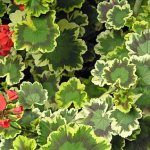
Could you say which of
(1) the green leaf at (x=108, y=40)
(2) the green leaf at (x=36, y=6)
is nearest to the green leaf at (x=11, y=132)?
(2) the green leaf at (x=36, y=6)

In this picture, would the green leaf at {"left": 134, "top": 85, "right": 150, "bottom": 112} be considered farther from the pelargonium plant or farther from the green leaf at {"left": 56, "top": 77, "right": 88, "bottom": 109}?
the green leaf at {"left": 56, "top": 77, "right": 88, "bottom": 109}

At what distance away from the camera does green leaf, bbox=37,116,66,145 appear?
142cm

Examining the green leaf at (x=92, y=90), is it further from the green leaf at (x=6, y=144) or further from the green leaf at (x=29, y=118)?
the green leaf at (x=6, y=144)

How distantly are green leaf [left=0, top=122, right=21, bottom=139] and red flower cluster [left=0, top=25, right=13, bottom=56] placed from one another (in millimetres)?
396

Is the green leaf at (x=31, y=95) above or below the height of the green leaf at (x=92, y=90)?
above

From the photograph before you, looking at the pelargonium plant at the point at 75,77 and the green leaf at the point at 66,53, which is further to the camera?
the green leaf at the point at 66,53

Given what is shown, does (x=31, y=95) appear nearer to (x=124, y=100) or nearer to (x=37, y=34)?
(x=37, y=34)

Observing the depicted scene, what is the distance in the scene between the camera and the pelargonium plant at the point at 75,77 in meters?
1.42

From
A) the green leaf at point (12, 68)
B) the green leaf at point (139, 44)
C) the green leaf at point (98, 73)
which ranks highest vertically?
the green leaf at point (139, 44)

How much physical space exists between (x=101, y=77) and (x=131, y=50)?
0.14m

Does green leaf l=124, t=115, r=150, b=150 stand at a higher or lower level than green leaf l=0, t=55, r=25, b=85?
lower

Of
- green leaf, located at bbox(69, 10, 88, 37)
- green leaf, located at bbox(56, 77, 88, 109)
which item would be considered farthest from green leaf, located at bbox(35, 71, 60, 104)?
green leaf, located at bbox(69, 10, 88, 37)

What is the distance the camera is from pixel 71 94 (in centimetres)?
172

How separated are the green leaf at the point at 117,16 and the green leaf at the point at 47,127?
500mm
